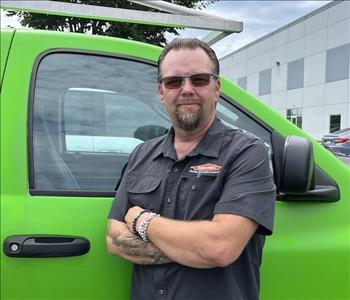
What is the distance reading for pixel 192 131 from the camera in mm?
1755

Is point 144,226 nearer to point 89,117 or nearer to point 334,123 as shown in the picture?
point 89,117

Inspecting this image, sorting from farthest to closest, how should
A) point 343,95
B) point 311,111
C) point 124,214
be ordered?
point 311,111, point 343,95, point 124,214

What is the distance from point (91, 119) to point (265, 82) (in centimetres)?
3877

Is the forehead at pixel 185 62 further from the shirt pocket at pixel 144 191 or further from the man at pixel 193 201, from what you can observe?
the shirt pocket at pixel 144 191

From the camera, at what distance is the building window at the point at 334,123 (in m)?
29.9

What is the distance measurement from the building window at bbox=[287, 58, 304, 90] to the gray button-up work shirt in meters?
33.9

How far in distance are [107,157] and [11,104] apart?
0.42 metres

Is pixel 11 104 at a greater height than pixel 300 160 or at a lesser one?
greater

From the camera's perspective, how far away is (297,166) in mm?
1679

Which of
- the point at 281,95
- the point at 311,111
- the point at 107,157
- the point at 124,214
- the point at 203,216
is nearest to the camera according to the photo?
the point at 203,216

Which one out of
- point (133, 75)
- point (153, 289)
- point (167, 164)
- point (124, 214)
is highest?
point (133, 75)

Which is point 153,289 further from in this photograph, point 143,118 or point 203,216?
point 143,118

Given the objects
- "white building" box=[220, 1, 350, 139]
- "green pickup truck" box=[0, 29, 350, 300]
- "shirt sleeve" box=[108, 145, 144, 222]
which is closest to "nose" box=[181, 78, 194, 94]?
"green pickup truck" box=[0, 29, 350, 300]

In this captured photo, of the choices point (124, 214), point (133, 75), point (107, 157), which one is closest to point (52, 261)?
point (124, 214)
